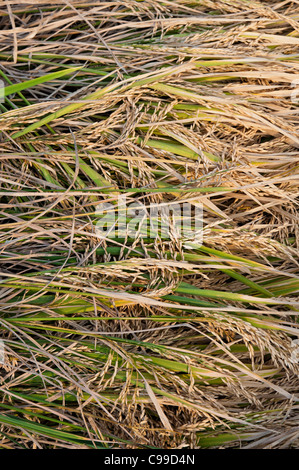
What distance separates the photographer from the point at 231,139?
132 centimetres

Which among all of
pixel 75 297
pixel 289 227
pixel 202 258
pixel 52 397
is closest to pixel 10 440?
pixel 52 397

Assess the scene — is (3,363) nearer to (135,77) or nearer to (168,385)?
(168,385)

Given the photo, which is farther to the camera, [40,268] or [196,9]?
[196,9]

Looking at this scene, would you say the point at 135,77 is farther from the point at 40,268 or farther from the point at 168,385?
the point at 168,385

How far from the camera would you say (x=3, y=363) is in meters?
1.12

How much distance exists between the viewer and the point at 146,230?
1.16m

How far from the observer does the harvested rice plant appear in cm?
112

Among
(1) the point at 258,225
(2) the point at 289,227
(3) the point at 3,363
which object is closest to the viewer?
(3) the point at 3,363

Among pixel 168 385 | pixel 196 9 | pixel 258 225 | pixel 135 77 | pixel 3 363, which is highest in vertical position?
pixel 196 9

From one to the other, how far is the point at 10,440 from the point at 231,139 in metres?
1.12

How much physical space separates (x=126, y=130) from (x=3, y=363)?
0.73m

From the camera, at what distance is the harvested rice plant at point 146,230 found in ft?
3.67

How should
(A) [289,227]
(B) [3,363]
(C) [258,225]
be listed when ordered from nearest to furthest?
(B) [3,363] < (C) [258,225] < (A) [289,227]

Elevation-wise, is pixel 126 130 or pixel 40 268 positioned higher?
pixel 126 130
